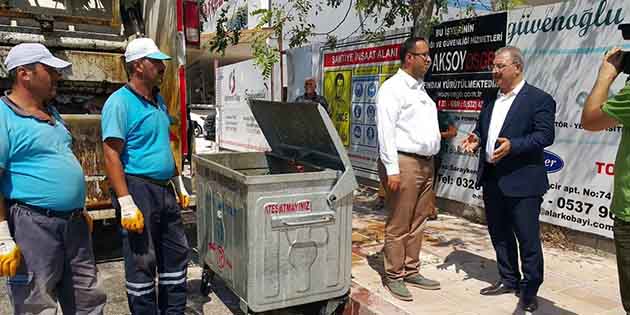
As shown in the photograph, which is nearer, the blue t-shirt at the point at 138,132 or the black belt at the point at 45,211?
the black belt at the point at 45,211

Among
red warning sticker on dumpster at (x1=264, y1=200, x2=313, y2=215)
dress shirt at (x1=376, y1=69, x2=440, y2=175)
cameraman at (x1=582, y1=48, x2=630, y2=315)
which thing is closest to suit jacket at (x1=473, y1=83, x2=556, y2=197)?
dress shirt at (x1=376, y1=69, x2=440, y2=175)

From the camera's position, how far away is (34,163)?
252cm

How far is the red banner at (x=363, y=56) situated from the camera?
678 centimetres

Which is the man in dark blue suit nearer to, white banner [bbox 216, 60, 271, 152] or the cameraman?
the cameraman

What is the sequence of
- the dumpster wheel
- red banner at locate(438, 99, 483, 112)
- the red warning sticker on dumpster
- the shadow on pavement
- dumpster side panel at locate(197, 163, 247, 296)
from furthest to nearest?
red banner at locate(438, 99, 483, 112), the shadow on pavement, the dumpster wheel, dumpster side panel at locate(197, 163, 247, 296), the red warning sticker on dumpster

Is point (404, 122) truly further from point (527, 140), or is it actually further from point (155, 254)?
point (155, 254)

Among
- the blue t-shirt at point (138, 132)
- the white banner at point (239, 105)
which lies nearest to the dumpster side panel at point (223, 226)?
the blue t-shirt at point (138, 132)

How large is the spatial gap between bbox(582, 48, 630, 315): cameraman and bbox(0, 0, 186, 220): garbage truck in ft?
11.3

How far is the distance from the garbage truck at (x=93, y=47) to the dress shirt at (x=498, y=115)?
2704 mm

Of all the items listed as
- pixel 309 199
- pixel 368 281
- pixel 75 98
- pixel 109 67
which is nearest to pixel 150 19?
pixel 109 67

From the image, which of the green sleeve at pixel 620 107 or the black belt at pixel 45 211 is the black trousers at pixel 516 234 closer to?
the green sleeve at pixel 620 107

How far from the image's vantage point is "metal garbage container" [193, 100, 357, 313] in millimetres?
3051

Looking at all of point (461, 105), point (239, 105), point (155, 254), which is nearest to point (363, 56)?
point (461, 105)

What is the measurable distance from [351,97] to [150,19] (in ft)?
11.7
